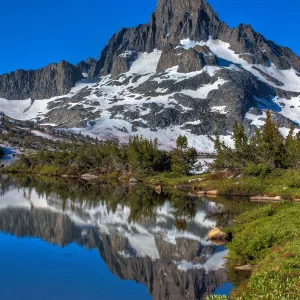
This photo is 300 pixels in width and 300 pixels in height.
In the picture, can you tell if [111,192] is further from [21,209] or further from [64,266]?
[64,266]

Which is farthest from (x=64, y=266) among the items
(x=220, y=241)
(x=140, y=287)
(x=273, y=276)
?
(x=273, y=276)

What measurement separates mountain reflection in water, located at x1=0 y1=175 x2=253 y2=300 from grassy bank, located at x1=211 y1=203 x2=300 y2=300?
2.03 m

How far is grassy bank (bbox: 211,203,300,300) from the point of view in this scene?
1361 centimetres

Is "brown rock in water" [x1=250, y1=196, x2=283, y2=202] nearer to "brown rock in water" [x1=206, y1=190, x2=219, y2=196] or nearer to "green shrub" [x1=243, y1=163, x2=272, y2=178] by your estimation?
"green shrub" [x1=243, y1=163, x2=272, y2=178]

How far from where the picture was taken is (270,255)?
68.9 ft

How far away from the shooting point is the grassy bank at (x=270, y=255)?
13609 millimetres

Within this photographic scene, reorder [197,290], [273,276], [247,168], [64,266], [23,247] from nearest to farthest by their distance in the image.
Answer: [273,276], [197,290], [64,266], [23,247], [247,168]

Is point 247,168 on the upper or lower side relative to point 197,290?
upper

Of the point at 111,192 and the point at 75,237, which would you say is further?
the point at 111,192

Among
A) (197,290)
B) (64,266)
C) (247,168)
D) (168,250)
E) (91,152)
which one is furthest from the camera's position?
(91,152)

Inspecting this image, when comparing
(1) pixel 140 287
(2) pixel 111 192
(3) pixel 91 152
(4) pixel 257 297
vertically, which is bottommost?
(1) pixel 140 287

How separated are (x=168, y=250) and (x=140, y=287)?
25.7 feet

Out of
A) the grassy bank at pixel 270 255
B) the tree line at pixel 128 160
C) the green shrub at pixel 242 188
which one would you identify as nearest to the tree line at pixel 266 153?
the green shrub at pixel 242 188

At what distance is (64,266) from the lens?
26.2 metres
